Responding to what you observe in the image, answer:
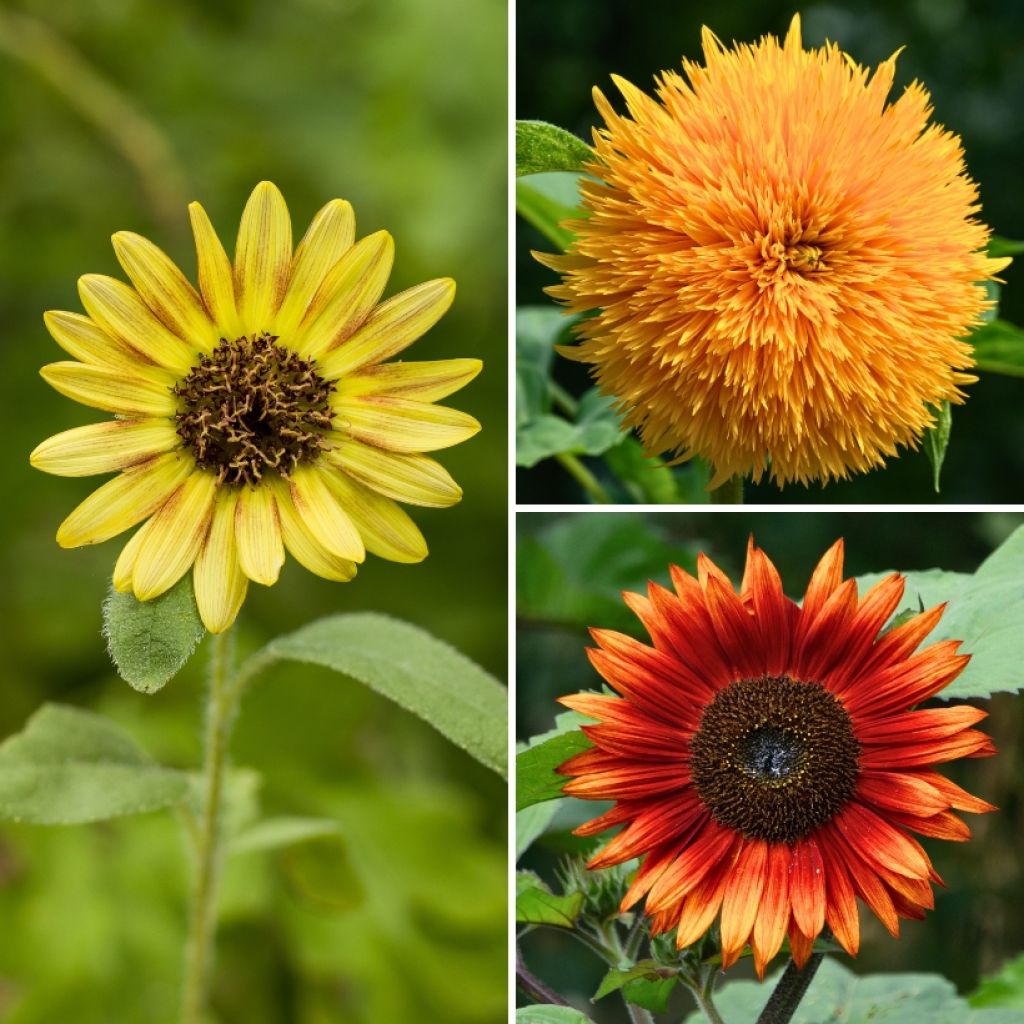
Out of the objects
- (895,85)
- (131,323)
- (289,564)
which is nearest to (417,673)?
(131,323)

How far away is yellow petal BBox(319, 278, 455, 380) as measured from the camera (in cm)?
44

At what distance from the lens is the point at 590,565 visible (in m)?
0.61

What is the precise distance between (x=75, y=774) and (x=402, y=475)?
0.20 m

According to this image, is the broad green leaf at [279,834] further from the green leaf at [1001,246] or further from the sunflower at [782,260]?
the green leaf at [1001,246]

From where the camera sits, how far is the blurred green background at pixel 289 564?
0.83 metres

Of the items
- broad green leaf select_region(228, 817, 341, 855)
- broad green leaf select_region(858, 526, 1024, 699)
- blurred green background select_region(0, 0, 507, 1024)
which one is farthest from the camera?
blurred green background select_region(0, 0, 507, 1024)

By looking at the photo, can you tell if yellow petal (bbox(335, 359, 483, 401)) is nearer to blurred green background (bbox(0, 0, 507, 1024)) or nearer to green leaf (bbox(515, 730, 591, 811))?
green leaf (bbox(515, 730, 591, 811))

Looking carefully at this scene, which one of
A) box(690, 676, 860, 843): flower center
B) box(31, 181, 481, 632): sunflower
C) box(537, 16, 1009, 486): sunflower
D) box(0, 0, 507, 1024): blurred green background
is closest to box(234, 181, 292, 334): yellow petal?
box(31, 181, 481, 632): sunflower

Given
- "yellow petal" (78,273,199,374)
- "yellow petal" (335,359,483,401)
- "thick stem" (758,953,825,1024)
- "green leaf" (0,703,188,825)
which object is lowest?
"thick stem" (758,953,825,1024)

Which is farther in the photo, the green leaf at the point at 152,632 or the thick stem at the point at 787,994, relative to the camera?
the thick stem at the point at 787,994

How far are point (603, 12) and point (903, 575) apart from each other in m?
0.27

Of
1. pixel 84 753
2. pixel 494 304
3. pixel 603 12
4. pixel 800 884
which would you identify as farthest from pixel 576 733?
pixel 494 304

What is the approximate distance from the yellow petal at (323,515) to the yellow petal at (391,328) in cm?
4

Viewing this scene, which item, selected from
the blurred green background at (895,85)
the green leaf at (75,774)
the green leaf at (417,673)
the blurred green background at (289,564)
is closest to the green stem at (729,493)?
the blurred green background at (895,85)
